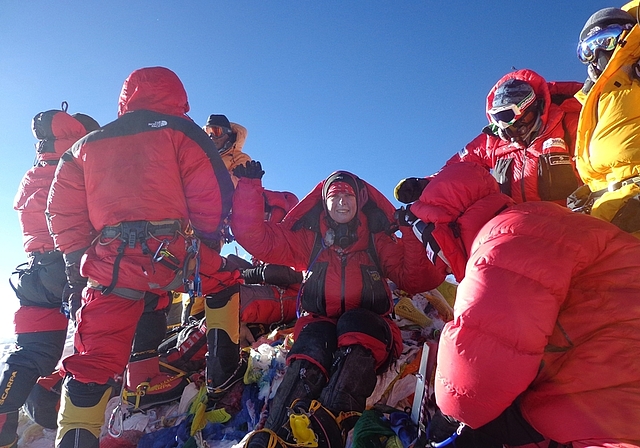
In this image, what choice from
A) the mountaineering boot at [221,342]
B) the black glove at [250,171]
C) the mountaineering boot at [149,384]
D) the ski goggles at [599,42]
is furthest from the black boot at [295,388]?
the ski goggles at [599,42]

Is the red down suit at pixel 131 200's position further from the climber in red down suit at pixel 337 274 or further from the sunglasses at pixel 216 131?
the sunglasses at pixel 216 131

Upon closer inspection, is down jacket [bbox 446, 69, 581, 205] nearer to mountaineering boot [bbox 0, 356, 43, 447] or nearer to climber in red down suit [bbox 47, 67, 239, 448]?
climber in red down suit [bbox 47, 67, 239, 448]

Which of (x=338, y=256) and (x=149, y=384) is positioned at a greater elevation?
(x=338, y=256)

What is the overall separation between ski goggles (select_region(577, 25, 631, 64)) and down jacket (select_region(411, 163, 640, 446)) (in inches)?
72.4

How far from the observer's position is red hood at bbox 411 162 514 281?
6.54 ft

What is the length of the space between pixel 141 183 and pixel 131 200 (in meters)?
0.15

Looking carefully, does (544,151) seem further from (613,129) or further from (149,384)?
(149,384)

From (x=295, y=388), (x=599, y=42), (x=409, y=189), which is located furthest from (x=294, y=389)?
(x=599, y=42)

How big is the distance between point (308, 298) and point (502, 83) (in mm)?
2964

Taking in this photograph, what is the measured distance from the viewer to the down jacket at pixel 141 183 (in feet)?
9.93

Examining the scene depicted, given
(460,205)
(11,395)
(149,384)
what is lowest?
(149,384)

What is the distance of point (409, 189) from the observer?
10.1 ft

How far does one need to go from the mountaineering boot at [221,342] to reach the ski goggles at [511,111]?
3166 millimetres

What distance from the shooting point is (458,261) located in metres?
2.22
